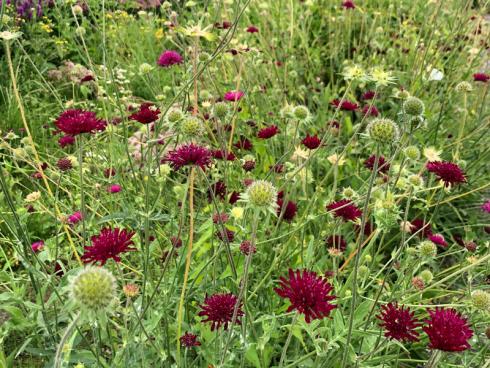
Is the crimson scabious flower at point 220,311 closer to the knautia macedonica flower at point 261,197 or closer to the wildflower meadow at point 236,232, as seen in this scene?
the wildflower meadow at point 236,232

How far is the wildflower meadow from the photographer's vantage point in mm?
1104

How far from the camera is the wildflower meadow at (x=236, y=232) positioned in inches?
43.5

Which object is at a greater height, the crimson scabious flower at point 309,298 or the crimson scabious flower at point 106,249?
the crimson scabious flower at point 106,249

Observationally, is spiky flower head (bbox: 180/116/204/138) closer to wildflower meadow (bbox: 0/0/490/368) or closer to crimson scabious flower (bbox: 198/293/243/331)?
wildflower meadow (bbox: 0/0/490/368)

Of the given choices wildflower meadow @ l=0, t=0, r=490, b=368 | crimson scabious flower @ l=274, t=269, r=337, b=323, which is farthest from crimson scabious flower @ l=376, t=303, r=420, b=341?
crimson scabious flower @ l=274, t=269, r=337, b=323

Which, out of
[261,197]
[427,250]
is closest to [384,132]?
[261,197]

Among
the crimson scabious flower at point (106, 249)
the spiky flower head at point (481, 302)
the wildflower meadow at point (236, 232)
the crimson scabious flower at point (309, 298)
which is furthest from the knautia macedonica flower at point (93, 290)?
the spiky flower head at point (481, 302)

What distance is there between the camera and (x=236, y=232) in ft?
5.35

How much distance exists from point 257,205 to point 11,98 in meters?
2.53

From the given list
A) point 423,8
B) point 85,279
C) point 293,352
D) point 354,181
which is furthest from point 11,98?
point 423,8

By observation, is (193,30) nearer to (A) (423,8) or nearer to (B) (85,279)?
(B) (85,279)

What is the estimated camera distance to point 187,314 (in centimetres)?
145

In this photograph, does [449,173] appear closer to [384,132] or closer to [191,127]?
[384,132]

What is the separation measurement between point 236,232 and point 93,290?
882 millimetres
